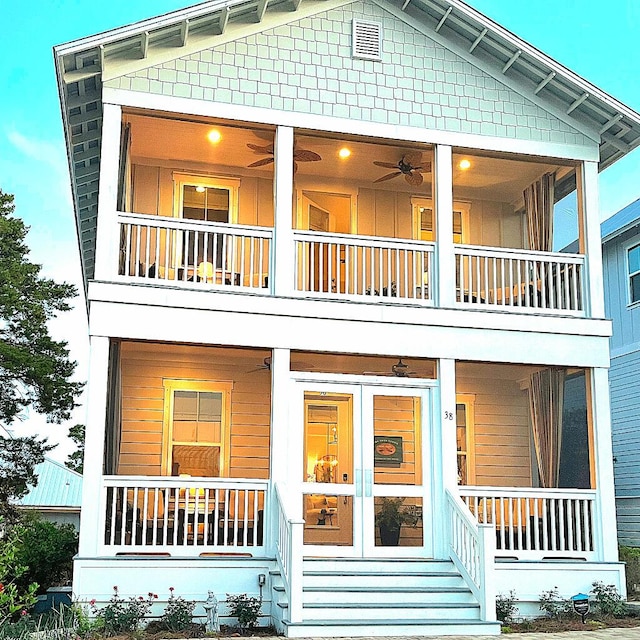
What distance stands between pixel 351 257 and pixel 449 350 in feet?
6.59

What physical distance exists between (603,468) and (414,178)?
→ 17.8ft

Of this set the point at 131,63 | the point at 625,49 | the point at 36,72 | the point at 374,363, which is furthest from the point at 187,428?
the point at 625,49

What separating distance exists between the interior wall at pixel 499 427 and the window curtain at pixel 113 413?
5973 millimetres

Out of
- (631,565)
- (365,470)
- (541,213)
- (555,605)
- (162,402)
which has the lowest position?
(555,605)

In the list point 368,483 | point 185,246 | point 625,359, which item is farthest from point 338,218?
point 625,359

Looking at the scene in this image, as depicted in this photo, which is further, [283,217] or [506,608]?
[283,217]

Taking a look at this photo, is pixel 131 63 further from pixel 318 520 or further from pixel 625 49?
pixel 625 49

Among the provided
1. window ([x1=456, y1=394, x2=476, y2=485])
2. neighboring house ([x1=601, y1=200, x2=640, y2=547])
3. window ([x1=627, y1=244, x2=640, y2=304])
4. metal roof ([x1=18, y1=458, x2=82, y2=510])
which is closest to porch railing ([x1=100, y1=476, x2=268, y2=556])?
window ([x1=456, y1=394, x2=476, y2=485])

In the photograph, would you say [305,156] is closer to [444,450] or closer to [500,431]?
[444,450]

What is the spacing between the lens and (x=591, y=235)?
14484mm

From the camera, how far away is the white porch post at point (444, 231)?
13.8m

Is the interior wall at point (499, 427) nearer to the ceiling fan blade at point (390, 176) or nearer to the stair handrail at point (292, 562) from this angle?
the ceiling fan blade at point (390, 176)

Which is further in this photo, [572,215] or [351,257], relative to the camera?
[572,215]

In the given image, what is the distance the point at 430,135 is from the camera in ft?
46.4
